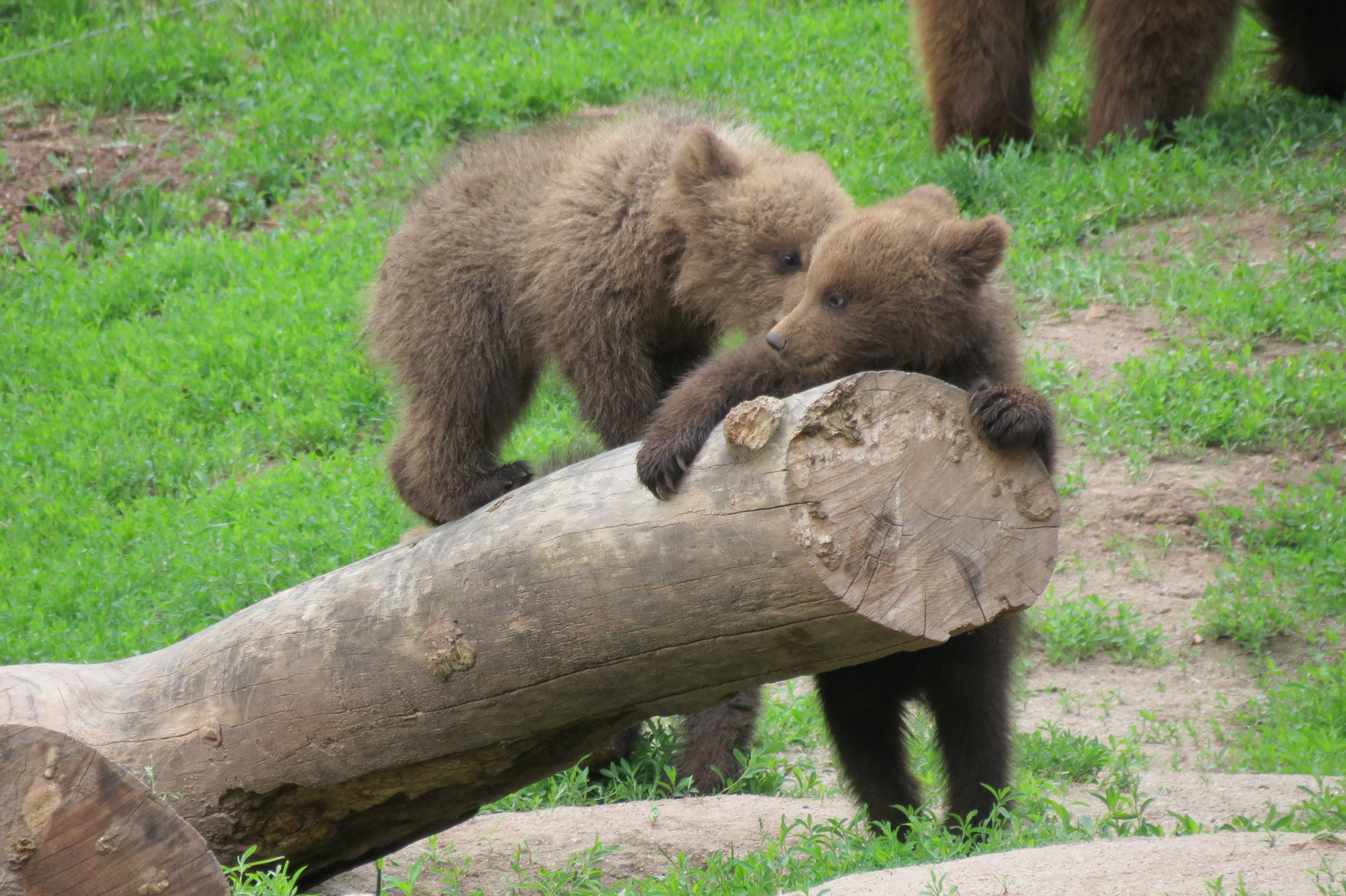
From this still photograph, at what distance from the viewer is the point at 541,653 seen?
3.54 metres

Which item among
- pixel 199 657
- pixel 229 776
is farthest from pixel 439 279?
pixel 229 776

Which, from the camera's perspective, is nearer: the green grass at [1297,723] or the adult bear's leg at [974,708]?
the adult bear's leg at [974,708]

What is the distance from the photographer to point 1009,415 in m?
3.24

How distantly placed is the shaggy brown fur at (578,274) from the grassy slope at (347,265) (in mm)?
1532

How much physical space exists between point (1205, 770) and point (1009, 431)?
2639 millimetres

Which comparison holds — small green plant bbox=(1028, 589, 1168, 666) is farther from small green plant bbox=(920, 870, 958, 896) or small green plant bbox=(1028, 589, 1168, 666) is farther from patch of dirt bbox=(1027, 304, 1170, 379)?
small green plant bbox=(920, 870, 958, 896)

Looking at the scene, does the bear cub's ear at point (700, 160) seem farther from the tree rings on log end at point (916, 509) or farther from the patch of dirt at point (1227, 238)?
the patch of dirt at point (1227, 238)

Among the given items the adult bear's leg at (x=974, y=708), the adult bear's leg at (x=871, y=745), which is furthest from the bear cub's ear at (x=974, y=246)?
the adult bear's leg at (x=871, y=745)

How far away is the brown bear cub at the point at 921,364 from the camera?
3.38 meters

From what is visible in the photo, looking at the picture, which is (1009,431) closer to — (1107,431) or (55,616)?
(1107,431)

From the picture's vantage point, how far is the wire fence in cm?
1177

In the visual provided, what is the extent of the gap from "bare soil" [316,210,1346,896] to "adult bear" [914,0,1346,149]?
105 cm

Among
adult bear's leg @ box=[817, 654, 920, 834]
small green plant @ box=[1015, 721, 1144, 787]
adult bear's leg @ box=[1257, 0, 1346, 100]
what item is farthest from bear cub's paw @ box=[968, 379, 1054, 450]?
adult bear's leg @ box=[1257, 0, 1346, 100]

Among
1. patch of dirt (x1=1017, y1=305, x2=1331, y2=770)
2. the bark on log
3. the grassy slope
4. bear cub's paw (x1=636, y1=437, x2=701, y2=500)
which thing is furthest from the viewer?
the grassy slope
